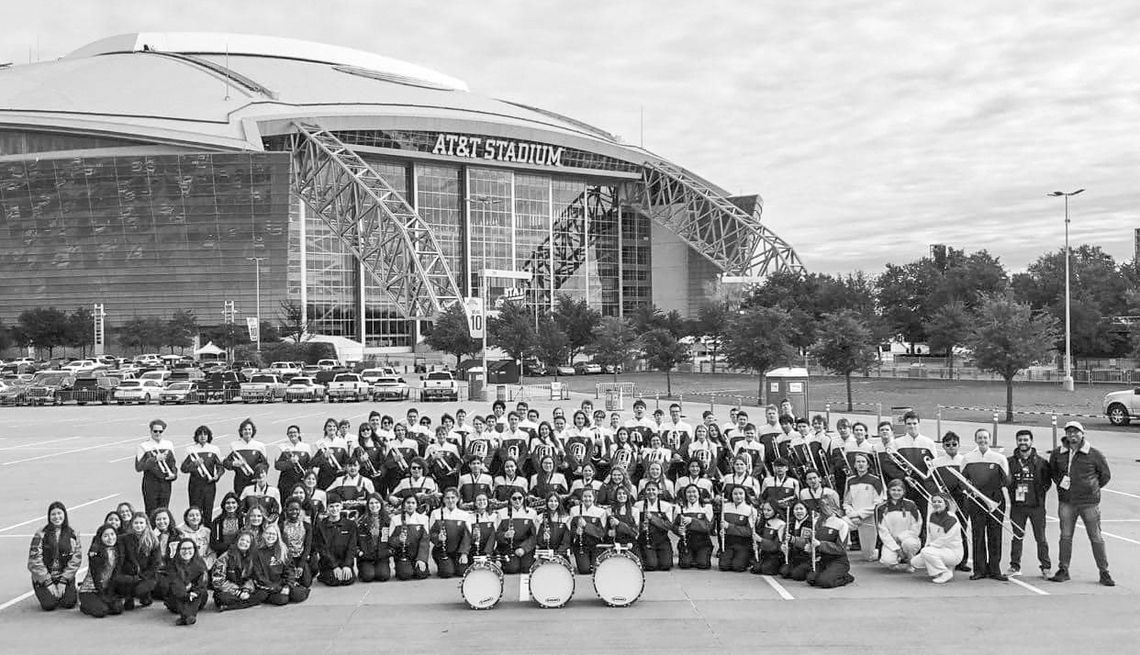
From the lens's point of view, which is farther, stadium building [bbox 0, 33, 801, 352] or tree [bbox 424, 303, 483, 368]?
stadium building [bbox 0, 33, 801, 352]

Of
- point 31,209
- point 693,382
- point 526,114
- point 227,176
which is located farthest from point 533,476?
point 526,114

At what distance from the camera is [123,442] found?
27156 millimetres

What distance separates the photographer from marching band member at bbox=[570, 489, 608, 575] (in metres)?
11.8

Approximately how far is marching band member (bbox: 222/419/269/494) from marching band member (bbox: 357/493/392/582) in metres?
2.81

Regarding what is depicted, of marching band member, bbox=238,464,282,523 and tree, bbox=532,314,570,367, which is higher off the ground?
tree, bbox=532,314,570,367

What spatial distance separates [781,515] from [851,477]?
1.23 m

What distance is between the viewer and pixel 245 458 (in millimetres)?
13812

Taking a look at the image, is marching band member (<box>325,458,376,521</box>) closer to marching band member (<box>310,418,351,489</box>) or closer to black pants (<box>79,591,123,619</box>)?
marching band member (<box>310,418,351,489</box>)

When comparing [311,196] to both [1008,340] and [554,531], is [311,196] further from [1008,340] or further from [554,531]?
[554,531]

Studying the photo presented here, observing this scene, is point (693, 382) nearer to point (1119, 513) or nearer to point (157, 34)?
point (1119, 513)

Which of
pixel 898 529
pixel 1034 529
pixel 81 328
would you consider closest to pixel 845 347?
pixel 898 529

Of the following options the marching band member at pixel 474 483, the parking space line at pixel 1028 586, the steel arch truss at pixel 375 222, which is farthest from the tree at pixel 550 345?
the parking space line at pixel 1028 586

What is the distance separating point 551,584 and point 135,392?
40.3 meters

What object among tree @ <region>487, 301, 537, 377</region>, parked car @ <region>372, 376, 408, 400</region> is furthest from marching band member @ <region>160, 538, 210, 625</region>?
tree @ <region>487, 301, 537, 377</region>
